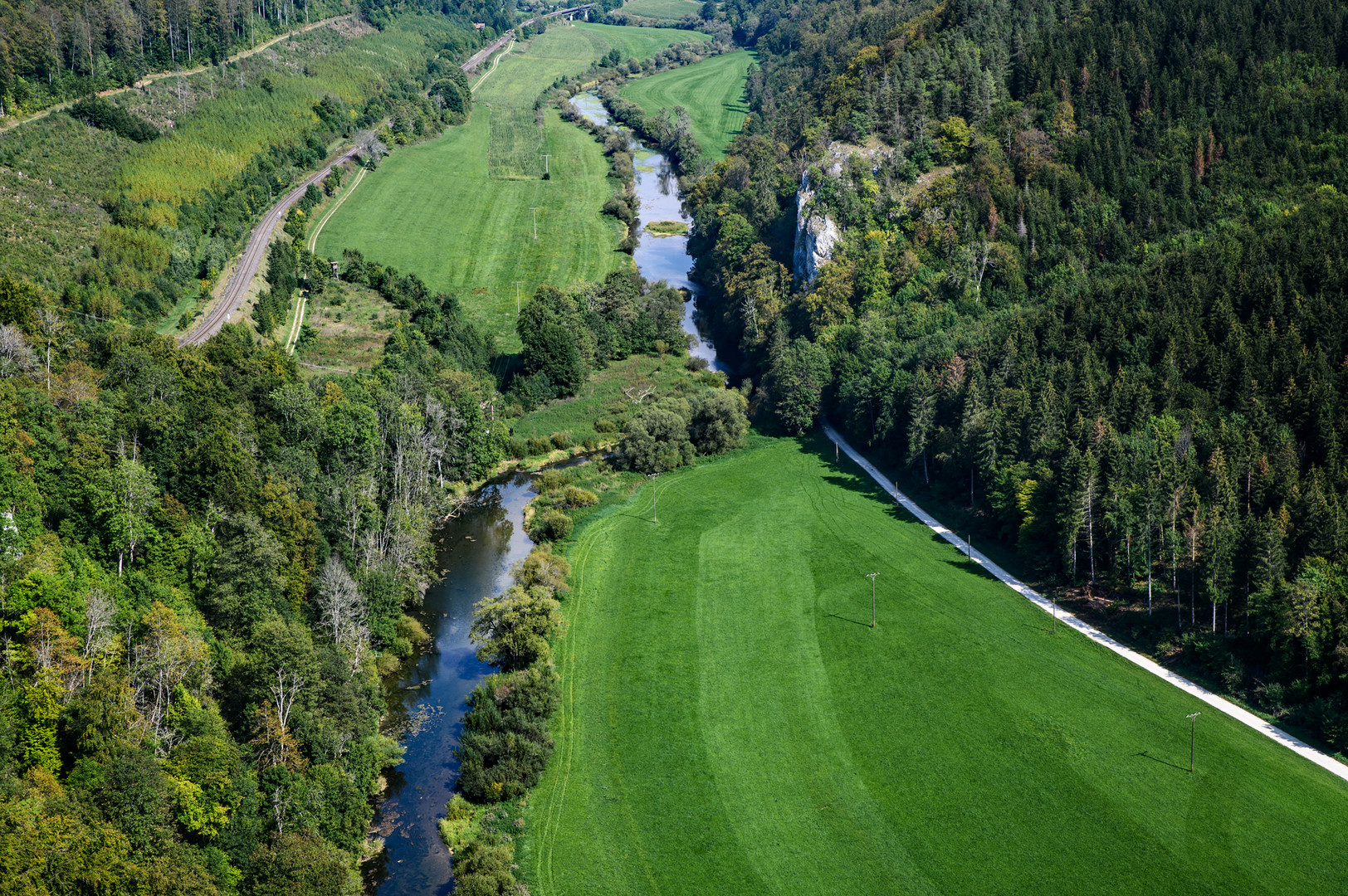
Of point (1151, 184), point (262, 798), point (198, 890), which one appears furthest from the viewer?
point (1151, 184)

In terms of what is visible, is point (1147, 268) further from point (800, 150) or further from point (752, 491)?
point (800, 150)

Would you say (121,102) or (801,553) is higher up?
(121,102)

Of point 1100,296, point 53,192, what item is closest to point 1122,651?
point 1100,296

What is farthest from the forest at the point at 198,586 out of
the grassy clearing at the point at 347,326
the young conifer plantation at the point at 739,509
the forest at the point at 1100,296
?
the forest at the point at 1100,296

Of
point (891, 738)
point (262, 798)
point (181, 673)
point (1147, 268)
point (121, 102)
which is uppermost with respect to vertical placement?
point (121, 102)

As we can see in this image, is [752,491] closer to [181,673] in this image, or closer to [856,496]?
[856,496]

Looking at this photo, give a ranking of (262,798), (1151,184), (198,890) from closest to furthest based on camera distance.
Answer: (198,890) < (262,798) < (1151,184)

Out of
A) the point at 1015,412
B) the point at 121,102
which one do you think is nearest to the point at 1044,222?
the point at 1015,412

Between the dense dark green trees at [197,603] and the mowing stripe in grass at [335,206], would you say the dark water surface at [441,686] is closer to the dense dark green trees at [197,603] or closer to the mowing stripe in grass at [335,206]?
the dense dark green trees at [197,603]

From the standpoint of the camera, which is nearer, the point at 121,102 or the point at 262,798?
the point at 262,798
